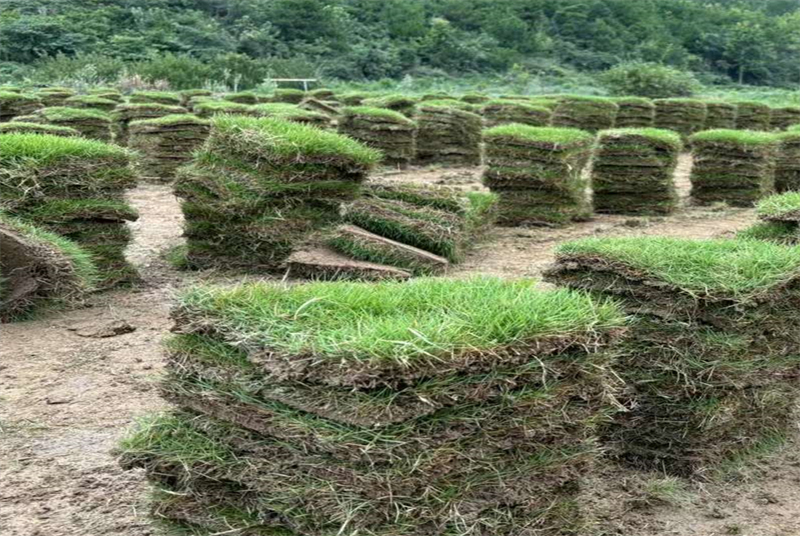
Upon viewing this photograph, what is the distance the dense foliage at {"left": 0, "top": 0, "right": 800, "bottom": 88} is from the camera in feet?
133

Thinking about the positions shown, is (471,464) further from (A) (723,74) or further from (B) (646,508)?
(A) (723,74)

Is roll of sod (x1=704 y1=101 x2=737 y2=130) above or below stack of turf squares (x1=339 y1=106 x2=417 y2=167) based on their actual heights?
below

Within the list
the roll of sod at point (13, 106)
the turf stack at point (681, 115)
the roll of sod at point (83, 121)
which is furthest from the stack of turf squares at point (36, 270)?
the turf stack at point (681, 115)

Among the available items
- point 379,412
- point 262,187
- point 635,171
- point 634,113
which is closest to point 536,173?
point 635,171

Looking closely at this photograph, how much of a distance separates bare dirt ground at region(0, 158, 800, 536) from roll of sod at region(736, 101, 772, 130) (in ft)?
58.8

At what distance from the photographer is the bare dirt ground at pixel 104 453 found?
11.1 ft

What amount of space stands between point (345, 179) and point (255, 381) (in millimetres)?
4676

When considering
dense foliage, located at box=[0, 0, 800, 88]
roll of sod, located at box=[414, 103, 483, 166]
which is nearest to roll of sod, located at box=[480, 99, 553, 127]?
roll of sod, located at box=[414, 103, 483, 166]

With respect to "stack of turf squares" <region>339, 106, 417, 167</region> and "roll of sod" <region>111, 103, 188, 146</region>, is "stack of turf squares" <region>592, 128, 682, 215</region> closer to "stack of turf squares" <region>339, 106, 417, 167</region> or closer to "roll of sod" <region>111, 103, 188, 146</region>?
"stack of turf squares" <region>339, 106, 417, 167</region>

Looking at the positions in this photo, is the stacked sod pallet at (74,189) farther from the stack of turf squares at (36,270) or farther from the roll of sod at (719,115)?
the roll of sod at (719,115)

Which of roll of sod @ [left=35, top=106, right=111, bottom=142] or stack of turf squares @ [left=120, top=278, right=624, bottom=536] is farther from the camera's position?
roll of sod @ [left=35, top=106, right=111, bottom=142]

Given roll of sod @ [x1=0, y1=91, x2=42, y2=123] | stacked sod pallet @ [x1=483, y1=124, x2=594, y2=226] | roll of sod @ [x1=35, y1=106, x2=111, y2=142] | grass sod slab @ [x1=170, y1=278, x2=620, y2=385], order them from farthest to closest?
roll of sod @ [x1=0, y1=91, x2=42, y2=123] < roll of sod @ [x1=35, y1=106, x2=111, y2=142] < stacked sod pallet @ [x1=483, y1=124, x2=594, y2=226] < grass sod slab @ [x1=170, y1=278, x2=620, y2=385]

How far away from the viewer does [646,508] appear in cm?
351

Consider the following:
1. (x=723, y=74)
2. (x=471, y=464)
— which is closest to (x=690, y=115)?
(x=471, y=464)
